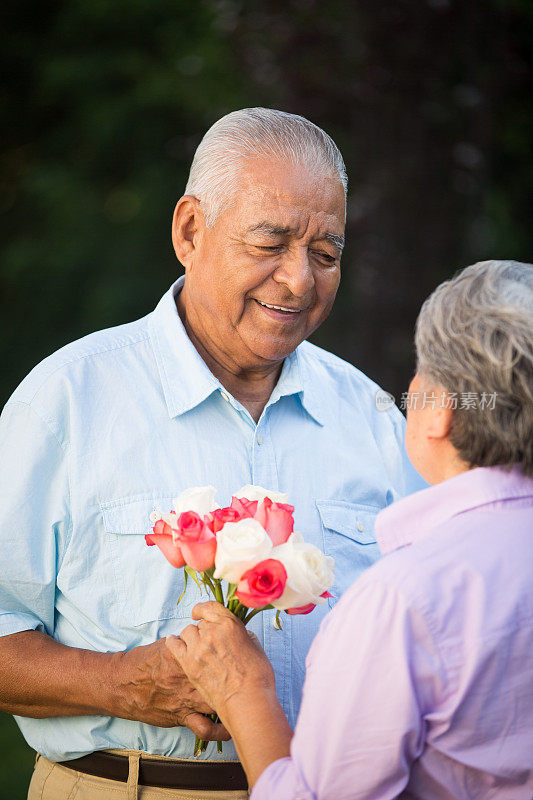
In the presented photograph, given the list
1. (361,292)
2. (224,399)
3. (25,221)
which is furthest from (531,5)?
(224,399)

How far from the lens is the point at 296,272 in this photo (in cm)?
247

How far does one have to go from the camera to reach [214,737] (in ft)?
6.86

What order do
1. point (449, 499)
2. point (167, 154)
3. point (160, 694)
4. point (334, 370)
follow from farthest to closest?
point (167, 154) → point (334, 370) → point (160, 694) → point (449, 499)

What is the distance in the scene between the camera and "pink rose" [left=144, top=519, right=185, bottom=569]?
6.34 feet

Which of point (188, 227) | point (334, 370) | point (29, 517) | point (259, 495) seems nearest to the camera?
point (259, 495)

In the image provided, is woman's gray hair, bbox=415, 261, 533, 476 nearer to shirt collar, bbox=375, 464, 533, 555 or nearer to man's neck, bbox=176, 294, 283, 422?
shirt collar, bbox=375, 464, 533, 555

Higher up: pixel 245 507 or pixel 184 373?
pixel 184 373

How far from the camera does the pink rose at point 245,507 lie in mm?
1939

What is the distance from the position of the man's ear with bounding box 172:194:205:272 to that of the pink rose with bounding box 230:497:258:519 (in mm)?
895

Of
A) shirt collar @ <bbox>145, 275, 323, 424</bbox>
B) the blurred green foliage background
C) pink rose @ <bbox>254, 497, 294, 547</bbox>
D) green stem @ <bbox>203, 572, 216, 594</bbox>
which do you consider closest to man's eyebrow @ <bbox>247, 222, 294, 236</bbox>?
shirt collar @ <bbox>145, 275, 323, 424</bbox>

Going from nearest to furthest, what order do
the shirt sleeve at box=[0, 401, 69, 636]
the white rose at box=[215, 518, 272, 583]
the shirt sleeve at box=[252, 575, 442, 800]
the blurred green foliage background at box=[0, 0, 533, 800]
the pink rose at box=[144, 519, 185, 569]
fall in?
1. the shirt sleeve at box=[252, 575, 442, 800]
2. the white rose at box=[215, 518, 272, 583]
3. the pink rose at box=[144, 519, 185, 569]
4. the shirt sleeve at box=[0, 401, 69, 636]
5. the blurred green foliage background at box=[0, 0, 533, 800]

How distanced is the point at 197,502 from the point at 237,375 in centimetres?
78

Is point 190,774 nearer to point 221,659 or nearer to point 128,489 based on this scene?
point 221,659

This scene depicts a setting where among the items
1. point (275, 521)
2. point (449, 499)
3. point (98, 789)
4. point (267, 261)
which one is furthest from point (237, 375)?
point (98, 789)
